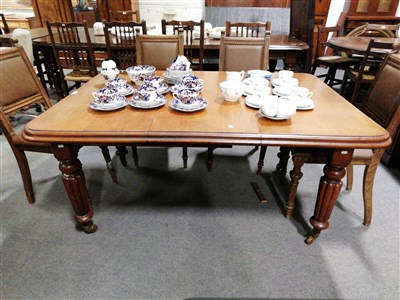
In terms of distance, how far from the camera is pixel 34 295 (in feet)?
4.06

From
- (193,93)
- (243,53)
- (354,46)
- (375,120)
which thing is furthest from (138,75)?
(354,46)

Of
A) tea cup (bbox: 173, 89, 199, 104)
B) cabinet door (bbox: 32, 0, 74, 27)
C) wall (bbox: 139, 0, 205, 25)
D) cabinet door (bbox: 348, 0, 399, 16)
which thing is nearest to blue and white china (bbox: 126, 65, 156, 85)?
tea cup (bbox: 173, 89, 199, 104)

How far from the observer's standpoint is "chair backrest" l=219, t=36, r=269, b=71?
2049 mm

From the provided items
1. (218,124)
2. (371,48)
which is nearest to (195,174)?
(218,124)

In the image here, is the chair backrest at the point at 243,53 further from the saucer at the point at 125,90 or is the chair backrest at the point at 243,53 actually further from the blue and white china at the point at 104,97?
the blue and white china at the point at 104,97

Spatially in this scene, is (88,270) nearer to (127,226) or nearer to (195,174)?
(127,226)

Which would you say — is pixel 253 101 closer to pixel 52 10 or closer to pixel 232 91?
pixel 232 91

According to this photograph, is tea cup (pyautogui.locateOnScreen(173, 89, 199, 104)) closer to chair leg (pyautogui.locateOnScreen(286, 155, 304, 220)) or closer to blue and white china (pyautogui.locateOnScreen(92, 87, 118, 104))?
blue and white china (pyautogui.locateOnScreen(92, 87, 118, 104))

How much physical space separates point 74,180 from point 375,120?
1.62 m

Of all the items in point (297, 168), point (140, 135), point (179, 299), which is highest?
point (140, 135)

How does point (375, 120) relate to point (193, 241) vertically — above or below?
above

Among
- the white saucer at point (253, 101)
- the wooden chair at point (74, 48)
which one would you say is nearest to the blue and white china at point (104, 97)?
the white saucer at point (253, 101)

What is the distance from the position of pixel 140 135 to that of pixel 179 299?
0.76m

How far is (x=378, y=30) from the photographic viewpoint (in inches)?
142
